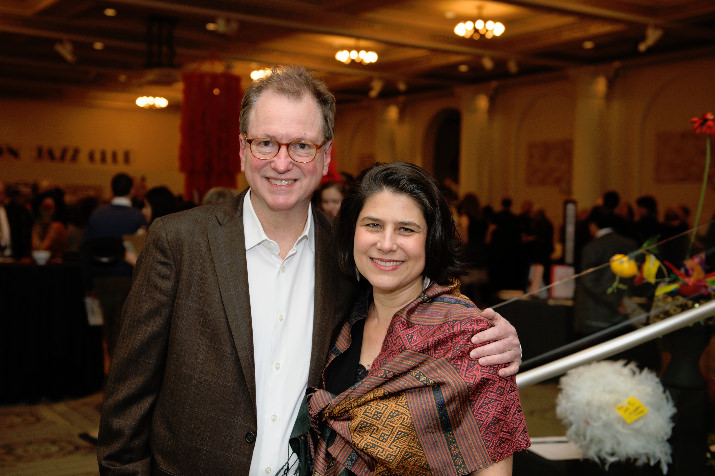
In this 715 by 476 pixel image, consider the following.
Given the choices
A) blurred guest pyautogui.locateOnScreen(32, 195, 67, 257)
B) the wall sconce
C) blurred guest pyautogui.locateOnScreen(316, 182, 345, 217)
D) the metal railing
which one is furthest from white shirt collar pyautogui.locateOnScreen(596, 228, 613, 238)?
the wall sconce

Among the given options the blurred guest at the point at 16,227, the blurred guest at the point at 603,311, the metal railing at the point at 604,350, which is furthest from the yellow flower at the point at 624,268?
the blurred guest at the point at 16,227

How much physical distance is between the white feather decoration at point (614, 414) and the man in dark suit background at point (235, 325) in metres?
1.50

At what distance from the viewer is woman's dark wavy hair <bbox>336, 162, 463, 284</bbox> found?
65.1 inches

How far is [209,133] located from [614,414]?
533cm

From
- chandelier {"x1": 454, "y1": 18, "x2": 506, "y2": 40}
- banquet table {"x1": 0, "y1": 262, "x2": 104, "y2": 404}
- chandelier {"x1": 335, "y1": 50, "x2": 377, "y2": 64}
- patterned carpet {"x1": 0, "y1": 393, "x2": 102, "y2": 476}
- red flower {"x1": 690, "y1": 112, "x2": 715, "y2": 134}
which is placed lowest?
patterned carpet {"x1": 0, "y1": 393, "x2": 102, "y2": 476}

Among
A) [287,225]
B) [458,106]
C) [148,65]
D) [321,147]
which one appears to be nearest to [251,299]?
[287,225]

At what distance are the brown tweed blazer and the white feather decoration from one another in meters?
1.61

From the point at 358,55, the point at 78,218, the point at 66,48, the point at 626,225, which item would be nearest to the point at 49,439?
the point at 78,218

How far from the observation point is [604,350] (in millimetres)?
2488

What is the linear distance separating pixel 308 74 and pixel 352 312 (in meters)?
0.61

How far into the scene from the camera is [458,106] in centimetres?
1491

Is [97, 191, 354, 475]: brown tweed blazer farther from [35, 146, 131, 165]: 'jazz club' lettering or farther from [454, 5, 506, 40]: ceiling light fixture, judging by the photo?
[35, 146, 131, 165]: 'jazz club' lettering

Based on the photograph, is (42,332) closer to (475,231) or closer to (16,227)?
(16,227)

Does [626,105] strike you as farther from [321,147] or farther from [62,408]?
[321,147]
